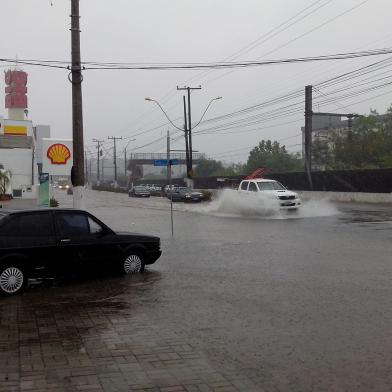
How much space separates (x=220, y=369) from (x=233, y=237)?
40.2 feet

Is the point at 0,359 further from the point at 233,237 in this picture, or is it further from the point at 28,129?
the point at 28,129

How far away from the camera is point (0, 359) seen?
570 cm

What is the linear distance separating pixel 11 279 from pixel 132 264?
2540 millimetres

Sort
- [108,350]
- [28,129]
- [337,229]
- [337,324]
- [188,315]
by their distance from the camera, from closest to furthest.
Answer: [108,350] < [337,324] < [188,315] < [337,229] < [28,129]

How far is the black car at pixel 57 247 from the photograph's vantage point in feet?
29.6

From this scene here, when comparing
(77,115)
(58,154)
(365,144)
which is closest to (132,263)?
(77,115)

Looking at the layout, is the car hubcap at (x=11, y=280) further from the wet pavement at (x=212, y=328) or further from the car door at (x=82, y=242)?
the car door at (x=82, y=242)

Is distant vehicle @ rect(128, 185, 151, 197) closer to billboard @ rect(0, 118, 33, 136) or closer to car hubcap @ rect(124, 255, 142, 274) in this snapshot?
billboard @ rect(0, 118, 33, 136)

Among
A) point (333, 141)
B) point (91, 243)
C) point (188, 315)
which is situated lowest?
point (188, 315)

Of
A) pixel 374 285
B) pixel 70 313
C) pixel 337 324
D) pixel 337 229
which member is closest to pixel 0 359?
pixel 70 313

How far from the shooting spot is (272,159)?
3647 inches

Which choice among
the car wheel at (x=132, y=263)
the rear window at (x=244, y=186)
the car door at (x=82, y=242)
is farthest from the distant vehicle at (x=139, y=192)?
the car door at (x=82, y=242)

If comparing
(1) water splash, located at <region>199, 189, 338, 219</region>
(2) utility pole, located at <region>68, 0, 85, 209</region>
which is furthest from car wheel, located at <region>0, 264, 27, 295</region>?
(1) water splash, located at <region>199, 189, 338, 219</region>

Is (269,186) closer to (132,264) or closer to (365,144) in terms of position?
(132,264)
